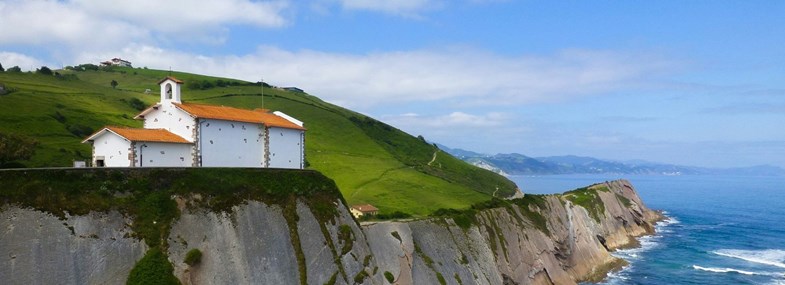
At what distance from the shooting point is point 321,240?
48.5 m

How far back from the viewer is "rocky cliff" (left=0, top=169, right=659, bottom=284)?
34.7 metres

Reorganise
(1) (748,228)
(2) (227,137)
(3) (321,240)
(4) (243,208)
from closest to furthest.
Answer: (4) (243,208) < (3) (321,240) < (2) (227,137) < (1) (748,228)

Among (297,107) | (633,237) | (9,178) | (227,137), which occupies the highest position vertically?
(297,107)

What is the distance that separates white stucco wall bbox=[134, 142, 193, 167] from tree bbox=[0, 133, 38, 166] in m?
13.8

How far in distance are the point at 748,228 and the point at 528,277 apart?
323 feet

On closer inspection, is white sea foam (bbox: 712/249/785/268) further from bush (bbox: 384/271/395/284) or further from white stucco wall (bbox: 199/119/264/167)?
white stucco wall (bbox: 199/119/264/167)

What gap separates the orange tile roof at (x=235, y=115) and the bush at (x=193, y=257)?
1476 centimetres

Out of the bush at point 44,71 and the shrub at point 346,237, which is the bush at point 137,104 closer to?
the bush at point 44,71

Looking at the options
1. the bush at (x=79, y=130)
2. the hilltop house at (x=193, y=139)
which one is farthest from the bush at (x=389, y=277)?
the bush at (x=79, y=130)

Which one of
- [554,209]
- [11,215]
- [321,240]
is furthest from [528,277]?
[11,215]

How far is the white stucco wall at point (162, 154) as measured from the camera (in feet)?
152

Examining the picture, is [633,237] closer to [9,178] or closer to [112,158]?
[112,158]

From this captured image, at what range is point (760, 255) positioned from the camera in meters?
102

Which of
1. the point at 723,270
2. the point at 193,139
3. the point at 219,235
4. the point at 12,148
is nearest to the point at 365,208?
the point at 193,139
